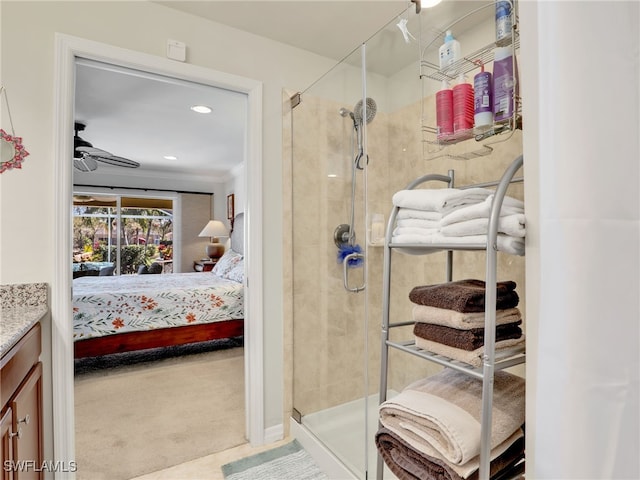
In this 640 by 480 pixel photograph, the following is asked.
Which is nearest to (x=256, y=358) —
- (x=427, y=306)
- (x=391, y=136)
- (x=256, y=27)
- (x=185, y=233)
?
(x=427, y=306)

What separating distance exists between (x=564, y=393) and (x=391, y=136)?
1932mm

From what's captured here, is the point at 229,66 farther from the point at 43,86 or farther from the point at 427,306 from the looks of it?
the point at 427,306

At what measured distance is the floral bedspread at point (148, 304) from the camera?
3207 mm

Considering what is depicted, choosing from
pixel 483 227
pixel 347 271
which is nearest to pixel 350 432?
pixel 347 271

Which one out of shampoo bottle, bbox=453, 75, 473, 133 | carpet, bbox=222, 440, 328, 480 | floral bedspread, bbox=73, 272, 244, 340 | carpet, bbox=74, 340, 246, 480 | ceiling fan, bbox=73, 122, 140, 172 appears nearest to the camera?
shampoo bottle, bbox=453, 75, 473, 133

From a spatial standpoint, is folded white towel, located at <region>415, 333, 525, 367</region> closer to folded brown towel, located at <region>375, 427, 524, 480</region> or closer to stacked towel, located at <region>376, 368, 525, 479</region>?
stacked towel, located at <region>376, 368, 525, 479</region>

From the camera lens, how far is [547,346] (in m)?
0.63

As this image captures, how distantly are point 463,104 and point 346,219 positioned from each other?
97cm

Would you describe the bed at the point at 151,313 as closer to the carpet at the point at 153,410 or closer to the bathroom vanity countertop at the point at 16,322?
the carpet at the point at 153,410

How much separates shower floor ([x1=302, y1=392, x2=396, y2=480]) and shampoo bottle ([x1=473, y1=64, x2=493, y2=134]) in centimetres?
148

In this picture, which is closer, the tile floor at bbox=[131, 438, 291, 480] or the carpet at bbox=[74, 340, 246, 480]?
the tile floor at bbox=[131, 438, 291, 480]

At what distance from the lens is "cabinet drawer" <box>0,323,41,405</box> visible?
1.04 m

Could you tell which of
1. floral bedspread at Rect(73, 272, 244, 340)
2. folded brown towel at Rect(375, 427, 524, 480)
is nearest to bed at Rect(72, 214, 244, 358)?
floral bedspread at Rect(73, 272, 244, 340)

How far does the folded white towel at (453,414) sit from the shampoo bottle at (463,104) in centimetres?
87
